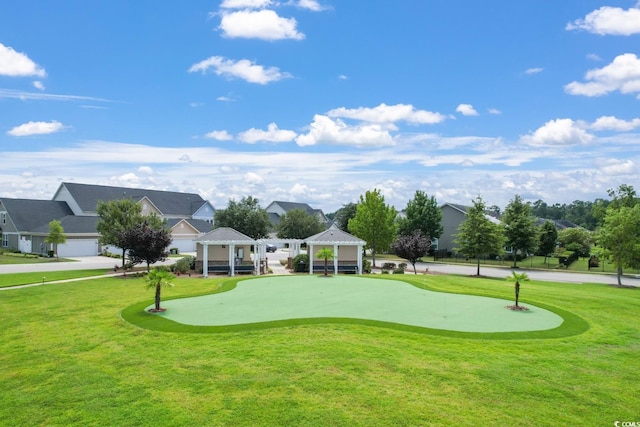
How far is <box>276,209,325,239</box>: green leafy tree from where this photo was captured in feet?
207

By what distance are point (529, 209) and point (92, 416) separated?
1827 inches

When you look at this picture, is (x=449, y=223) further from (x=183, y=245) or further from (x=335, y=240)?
(x=183, y=245)

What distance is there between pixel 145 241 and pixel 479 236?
28276mm

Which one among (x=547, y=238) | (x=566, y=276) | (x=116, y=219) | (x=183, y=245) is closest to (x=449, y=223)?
(x=547, y=238)

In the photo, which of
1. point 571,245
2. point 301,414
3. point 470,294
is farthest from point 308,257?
point 571,245

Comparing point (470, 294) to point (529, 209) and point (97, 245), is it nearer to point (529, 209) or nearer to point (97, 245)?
point (529, 209)

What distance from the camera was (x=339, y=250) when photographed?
37.0 meters

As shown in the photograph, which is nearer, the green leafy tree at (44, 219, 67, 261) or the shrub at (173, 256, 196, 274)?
the shrub at (173, 256, 196, 274)

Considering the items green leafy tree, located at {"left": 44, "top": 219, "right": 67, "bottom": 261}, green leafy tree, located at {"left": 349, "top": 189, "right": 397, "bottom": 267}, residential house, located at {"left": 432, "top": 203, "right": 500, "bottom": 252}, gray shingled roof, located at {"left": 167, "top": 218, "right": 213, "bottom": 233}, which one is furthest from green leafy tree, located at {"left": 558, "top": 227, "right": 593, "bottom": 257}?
green leafy tree, located at {"left": 44, "top": 219, "right": 67, "bottom": 261}

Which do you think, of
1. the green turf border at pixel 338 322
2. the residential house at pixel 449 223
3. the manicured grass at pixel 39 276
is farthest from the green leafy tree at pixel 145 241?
the residential house at pixel 449 223

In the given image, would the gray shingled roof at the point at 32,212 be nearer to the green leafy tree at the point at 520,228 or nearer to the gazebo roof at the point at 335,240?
the gazebo roof at the point at 335,240

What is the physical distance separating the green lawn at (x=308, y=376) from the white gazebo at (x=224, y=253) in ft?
56.1

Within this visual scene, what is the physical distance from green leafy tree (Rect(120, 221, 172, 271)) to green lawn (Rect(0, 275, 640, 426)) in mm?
14468

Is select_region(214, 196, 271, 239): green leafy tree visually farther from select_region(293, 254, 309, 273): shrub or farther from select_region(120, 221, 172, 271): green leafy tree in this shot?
select_region(120, 221, 172, 271): green leafy tree
